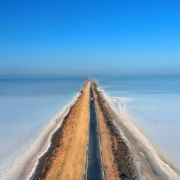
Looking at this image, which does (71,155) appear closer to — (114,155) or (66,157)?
(66,157)

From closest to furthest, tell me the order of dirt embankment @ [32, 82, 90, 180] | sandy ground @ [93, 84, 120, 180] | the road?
the road < sandy ground @ [93, 84, 120, 180] < dirt embankment @ [32, 82, 90, 180]

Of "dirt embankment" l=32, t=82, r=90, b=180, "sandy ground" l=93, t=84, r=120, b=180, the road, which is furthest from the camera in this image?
"dirt embankment" l=32, t=82, r=90, b=180

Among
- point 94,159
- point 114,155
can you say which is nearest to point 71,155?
point 94,159

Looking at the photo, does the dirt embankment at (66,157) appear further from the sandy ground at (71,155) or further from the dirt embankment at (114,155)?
the dirt embankment at (114,155)

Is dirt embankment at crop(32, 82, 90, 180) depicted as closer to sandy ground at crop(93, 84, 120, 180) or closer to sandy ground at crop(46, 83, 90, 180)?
sandy ground at crop(46, 83, 90, 180)

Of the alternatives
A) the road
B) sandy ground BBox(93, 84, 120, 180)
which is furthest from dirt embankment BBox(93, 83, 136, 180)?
the road

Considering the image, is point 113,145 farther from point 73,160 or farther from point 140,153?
point 73,160

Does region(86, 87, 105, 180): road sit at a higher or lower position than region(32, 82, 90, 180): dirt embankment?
higher

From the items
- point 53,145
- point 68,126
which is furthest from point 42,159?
point 68,126
